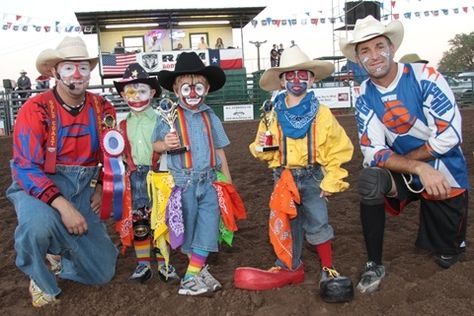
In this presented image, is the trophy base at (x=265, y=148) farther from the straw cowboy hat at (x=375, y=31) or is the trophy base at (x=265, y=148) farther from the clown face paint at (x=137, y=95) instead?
the clown face paint at (x=137, y=95)

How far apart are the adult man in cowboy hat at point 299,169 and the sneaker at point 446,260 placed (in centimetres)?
71

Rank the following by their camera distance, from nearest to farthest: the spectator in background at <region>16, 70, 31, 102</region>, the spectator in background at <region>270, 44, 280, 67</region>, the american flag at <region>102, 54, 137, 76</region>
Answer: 1. the spectator in background at <region>16, 70, 31, 102</region>
2. the spectator in background at <region>270, 44, 280, 67</region>
3. the american flag at <region>102, 54, 137, 76</region>

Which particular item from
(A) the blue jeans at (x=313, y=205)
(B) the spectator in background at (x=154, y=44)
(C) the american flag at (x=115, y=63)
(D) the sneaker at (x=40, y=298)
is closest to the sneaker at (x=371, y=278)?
(A) the blue jeans at (x=313, y=205)

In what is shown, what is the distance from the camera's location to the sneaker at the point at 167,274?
3354 mm

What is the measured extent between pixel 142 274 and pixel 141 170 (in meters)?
0.68

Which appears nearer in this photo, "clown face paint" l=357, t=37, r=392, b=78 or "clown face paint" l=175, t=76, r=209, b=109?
"clown face paint" l=357, t=37, r=392, b=78

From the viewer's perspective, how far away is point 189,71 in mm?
3295

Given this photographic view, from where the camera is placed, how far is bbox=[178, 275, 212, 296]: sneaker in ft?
9.98

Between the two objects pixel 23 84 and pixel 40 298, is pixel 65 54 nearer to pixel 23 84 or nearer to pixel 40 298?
pixel 40 298

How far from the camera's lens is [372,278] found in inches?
116

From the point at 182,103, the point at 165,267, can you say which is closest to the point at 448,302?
the point at 165,267

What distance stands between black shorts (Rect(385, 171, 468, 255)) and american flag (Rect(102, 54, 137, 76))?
2046 centimetres

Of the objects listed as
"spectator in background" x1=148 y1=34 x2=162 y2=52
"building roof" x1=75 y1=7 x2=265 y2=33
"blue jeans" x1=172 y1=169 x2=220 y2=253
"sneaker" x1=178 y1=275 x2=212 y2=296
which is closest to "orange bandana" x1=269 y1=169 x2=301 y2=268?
"blue jeans" x1=172 y1=169 x2=220 y2=253

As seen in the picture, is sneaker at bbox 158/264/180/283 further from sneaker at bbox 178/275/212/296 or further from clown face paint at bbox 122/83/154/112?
clown face paint at bbox 122/83/154/112
